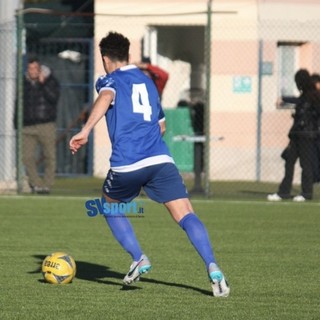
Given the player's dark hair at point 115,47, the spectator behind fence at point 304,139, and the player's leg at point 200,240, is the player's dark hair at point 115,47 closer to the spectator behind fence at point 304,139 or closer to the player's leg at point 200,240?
the player's leg at point 200,240

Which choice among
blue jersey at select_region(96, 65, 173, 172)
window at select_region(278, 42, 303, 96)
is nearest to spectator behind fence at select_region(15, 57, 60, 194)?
window at select_region(278, 42, 303, 96)

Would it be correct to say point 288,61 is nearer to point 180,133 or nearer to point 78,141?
point 180,133

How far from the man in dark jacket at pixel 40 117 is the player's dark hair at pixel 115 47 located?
10771 mm

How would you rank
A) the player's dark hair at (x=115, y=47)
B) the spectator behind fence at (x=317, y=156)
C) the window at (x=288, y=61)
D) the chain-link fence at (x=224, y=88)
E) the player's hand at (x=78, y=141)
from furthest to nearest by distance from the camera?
1. the window at (x=288, y=61)
2. the chain-link fence at (x=224, y=88)
3. the spectator behind fence at (x=317, y=156)
4. the player's dark hair at (x=115, y=47)
5. the player's hand at (x=78, y=141)

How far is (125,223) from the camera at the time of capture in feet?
32.7

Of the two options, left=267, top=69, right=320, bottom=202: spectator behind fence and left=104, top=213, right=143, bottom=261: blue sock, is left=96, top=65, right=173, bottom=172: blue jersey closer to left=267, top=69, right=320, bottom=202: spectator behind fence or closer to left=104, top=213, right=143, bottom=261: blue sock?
left=104, top=213, right=143, bottom=261: blue sock

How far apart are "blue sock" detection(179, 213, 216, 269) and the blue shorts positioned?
0.24 meters

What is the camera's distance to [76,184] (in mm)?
23125

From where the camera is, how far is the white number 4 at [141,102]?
966cm

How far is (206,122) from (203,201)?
138 centimetres

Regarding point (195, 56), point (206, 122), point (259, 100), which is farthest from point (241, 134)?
point (206, 122)

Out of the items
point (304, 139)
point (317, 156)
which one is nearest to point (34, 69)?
point (304, 139)

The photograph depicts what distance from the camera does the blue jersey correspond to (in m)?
9.61

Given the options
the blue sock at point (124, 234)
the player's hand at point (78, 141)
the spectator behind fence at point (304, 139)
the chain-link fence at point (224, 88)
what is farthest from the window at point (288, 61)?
the player's hand at point (78, 141)
